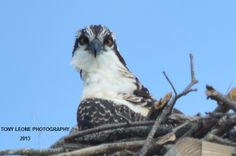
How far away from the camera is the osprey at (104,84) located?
6.35 metres

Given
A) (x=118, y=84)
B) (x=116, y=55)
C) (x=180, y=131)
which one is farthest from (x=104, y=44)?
(x=180, y=131)

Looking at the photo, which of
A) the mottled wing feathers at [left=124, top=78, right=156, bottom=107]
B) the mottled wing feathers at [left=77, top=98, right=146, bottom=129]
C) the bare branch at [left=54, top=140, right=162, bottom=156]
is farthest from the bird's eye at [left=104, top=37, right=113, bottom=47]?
the bare branch at [left=54, top=140, right=162, bottom=156]

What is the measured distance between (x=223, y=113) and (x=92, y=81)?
10.6ft

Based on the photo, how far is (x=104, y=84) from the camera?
24.0 ft

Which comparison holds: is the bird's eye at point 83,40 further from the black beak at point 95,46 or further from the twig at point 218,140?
the twig at point 218,140

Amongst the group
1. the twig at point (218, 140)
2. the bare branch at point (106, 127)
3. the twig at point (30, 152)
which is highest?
the bare branch at point (106, 127)

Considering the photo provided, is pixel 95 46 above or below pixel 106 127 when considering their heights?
above

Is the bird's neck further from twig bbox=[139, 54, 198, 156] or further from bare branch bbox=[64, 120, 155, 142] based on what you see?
twig bbox=[139, 54, 198, 156]

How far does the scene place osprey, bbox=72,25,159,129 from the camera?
6.35 m

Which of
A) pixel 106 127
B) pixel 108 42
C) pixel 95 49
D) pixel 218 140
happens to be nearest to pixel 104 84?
pixel 95 49

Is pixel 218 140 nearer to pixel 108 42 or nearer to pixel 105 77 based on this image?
pixel 105 77

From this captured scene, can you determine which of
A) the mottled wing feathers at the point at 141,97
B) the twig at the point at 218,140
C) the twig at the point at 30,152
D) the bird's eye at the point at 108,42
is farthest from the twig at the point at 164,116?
the bird's eye at the point at 108,42

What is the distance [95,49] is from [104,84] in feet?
1.88

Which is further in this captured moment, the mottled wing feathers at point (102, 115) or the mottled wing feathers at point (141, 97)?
the mottled wing feathers at point (141, 97)
